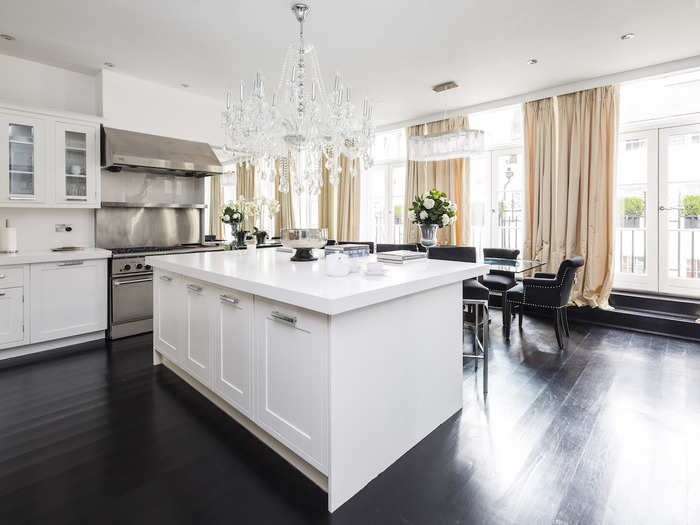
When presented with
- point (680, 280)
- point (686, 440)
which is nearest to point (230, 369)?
point (686, 440)

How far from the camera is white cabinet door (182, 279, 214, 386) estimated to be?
2324 millimetres

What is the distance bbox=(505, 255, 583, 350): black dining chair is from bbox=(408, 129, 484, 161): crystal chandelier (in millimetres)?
1478

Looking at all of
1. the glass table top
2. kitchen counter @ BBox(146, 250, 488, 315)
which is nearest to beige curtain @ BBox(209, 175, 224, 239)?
kitchen counter @ BBox(146, 250, 488, 315)

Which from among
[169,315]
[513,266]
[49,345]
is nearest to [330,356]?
[169,315]

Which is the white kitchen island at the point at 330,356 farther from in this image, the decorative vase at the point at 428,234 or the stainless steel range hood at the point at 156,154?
the stainless steel range hood at the point at 156,154

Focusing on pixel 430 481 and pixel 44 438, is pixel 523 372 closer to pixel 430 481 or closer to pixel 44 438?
pixel 430 481

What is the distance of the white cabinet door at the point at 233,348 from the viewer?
1.98m

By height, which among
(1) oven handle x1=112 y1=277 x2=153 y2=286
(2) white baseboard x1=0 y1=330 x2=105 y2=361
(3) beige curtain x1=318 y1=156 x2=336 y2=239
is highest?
(3) beige curtain x1=318 y1=156 x2=336 y2=239

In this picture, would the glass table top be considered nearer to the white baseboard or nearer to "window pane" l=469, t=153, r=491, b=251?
"window pane" l=469, t=153, r=491, b=251

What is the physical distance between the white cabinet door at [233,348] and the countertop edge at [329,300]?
113 millimetres

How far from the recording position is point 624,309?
4406 mm

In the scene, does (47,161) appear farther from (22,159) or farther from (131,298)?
(131,298)

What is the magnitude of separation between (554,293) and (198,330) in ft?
10.7

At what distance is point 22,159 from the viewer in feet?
11.9
